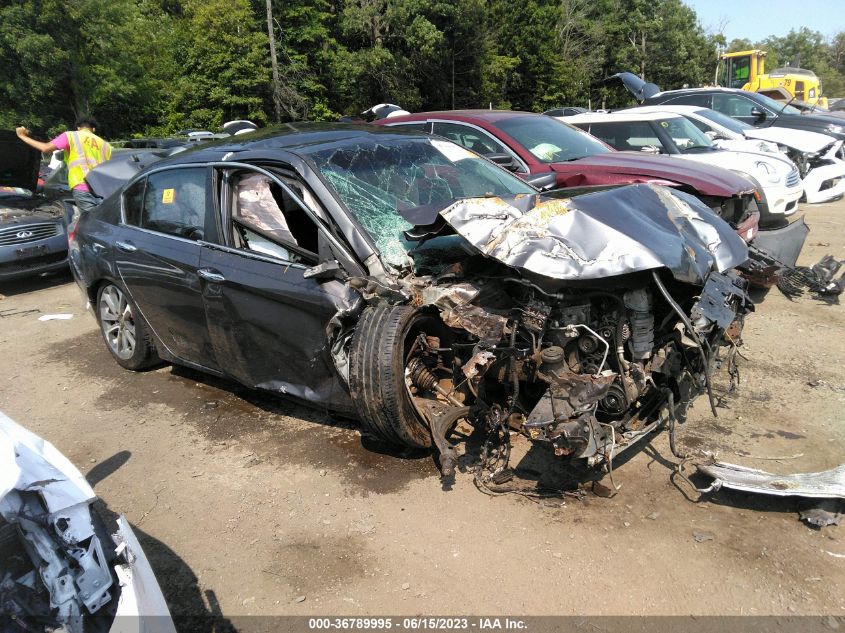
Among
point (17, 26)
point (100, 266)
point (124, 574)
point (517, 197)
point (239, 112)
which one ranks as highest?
point (17, 26)

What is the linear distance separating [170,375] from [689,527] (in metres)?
4.07

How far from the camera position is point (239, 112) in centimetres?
2556

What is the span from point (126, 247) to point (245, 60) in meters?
22.8

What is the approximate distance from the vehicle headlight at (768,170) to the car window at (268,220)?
6090mm

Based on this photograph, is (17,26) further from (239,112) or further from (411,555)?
(411,555)

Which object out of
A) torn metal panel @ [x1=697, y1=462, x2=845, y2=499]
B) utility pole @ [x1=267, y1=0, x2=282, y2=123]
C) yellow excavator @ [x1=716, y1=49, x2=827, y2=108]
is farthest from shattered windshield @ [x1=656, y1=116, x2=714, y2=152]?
utility pole @ [x1=267, y1=0, x2=282, y2=123]

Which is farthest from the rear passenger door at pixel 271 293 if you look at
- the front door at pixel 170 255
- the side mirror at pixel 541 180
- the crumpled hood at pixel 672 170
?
the crumpled hood at pixel 672 170

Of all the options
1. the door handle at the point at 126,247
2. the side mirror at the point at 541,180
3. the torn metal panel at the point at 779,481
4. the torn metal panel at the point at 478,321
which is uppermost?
the side mirror at the point at 541,180

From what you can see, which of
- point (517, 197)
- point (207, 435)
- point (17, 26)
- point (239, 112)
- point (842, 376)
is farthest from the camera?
point (239, 112)

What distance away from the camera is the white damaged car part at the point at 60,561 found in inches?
71.1

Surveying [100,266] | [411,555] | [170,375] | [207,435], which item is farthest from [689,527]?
[100,266]

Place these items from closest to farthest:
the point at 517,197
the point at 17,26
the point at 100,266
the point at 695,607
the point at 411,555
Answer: the point at 695,607 → the point at 411,555 → the point at 517,197 → the point at 100,266 → the point at 17,26

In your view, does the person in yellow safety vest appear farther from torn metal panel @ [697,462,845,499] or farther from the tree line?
the tree line

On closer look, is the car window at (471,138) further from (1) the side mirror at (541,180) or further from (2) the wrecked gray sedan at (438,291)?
(2) the wrecked gray sedan at (438,291)
